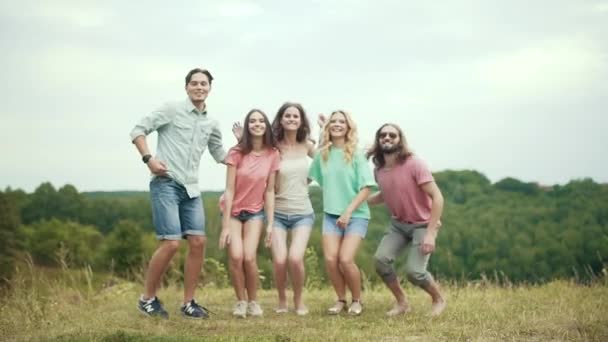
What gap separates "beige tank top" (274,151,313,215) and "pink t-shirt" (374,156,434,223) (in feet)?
2.84

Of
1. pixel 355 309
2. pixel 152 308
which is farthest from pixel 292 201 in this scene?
pixel 152 308

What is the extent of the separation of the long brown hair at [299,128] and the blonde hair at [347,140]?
21cm

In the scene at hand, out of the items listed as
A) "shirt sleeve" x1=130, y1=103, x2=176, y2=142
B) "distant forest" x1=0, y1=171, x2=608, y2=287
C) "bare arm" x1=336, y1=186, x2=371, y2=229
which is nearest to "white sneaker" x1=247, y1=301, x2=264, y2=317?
"bare arm" x1=336, y1=186, x2=371, y2=229

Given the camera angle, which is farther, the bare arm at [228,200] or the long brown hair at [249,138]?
the long brown hair at [249,138]

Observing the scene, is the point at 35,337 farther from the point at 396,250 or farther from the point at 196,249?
the point at 396,250

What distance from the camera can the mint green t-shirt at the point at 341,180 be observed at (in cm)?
766

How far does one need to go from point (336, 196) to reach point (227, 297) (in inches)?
117

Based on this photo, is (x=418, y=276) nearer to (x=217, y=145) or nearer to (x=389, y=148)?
A: (x=389, y=148)

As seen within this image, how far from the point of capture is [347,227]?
7.64 meters

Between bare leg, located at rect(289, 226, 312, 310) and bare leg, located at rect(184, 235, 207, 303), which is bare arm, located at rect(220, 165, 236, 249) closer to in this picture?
bare leg, located at rect(184, 235, 207, 303)

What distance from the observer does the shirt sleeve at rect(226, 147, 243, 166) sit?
7.62 meters

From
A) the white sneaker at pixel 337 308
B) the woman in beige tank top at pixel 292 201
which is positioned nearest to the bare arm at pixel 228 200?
the woman in beige tank top at pixel 292 201

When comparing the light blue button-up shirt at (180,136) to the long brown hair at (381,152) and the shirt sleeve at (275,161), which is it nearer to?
the shirt sleeve at (275,161)

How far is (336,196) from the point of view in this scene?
7.68 m
